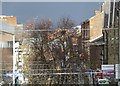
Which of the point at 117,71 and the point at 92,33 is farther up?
the point at 92,33

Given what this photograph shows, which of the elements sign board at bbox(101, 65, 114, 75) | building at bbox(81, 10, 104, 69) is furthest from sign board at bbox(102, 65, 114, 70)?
building at bbox(81, 10, 104, 69)

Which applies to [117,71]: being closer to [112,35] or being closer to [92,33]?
[112,35]

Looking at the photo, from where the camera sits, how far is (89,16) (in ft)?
30.1

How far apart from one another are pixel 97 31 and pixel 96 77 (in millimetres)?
886

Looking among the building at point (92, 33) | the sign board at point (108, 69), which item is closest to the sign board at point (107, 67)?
the sign board at point (108, 69)

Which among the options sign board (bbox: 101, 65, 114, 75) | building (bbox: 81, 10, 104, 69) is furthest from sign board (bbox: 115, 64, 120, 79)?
building (bbox: 81, 10, 104, 69)

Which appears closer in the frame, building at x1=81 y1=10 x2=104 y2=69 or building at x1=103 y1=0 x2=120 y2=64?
building at x1=103 y1=0 x2=120 y2=64

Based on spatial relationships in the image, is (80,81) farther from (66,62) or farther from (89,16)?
(89,16)

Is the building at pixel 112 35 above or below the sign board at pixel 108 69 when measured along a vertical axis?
above

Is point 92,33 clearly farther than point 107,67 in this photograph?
Yes

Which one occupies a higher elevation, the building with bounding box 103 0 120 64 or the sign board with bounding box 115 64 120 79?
the building with bounding box 103 0 120 64

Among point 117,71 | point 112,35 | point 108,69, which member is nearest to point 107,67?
point 108,69

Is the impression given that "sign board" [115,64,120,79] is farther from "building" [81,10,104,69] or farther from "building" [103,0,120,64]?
"building" [81,10,104,69]

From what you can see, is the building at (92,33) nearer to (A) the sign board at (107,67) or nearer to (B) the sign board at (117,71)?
(A) the sign board at (107,67)
